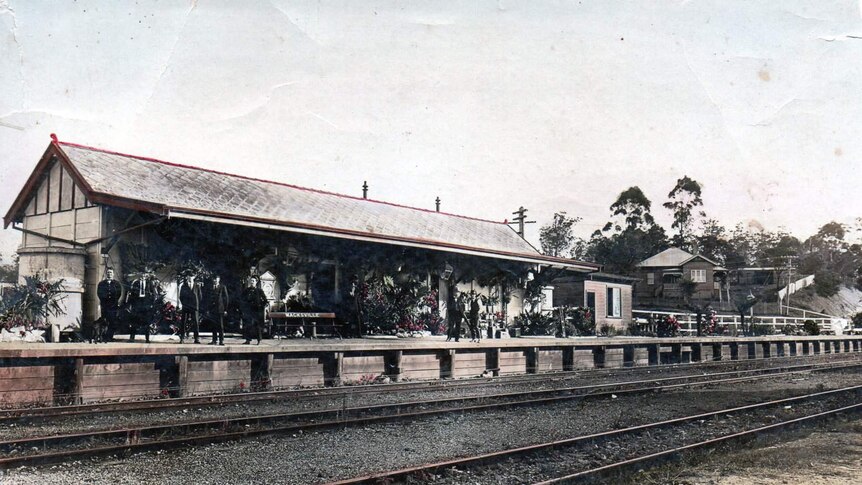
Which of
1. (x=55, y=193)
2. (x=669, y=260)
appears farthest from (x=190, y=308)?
(x=669, y=260)

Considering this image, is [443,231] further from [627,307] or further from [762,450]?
[762,450]

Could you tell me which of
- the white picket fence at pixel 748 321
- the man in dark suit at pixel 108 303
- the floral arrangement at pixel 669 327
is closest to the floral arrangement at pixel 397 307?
the man in dark suit at pixel 108 303

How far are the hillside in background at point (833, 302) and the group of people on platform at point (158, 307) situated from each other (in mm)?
53705

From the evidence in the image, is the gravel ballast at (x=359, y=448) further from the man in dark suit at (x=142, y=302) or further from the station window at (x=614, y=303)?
the station window at (x=614, y=303)

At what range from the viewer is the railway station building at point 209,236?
12945 millimetres

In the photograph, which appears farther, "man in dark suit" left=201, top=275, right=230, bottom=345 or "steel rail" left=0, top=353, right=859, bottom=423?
"man in dark suit" left=201, top=275, right=230, bottom=345

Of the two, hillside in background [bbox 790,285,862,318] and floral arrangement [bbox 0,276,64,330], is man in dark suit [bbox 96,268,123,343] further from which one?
hillside in background [bbox 790,285,862,318]

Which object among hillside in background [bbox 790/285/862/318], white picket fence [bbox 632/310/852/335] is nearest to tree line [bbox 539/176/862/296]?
hillside in background [bbox 790/285/862/318]

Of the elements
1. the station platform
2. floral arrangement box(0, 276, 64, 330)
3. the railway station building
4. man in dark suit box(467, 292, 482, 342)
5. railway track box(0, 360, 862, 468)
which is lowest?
railway track box(0, 360, 862, 468)

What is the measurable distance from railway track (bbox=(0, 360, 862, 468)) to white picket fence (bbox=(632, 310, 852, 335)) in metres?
18.2

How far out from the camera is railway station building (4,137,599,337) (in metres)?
12.9

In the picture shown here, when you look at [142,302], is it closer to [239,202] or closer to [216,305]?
[216,305]

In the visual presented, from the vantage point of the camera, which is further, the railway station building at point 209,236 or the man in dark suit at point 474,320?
the man in dark suit at point 474,320

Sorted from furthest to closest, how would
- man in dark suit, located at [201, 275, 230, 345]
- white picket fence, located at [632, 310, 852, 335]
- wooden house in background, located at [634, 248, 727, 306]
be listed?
wooden house in background, located at [634, 248, 727, 306]
white picket fence, located at [632, 310, 852, 335]
man in dark suit, located at [201, 275, 230, 345]
